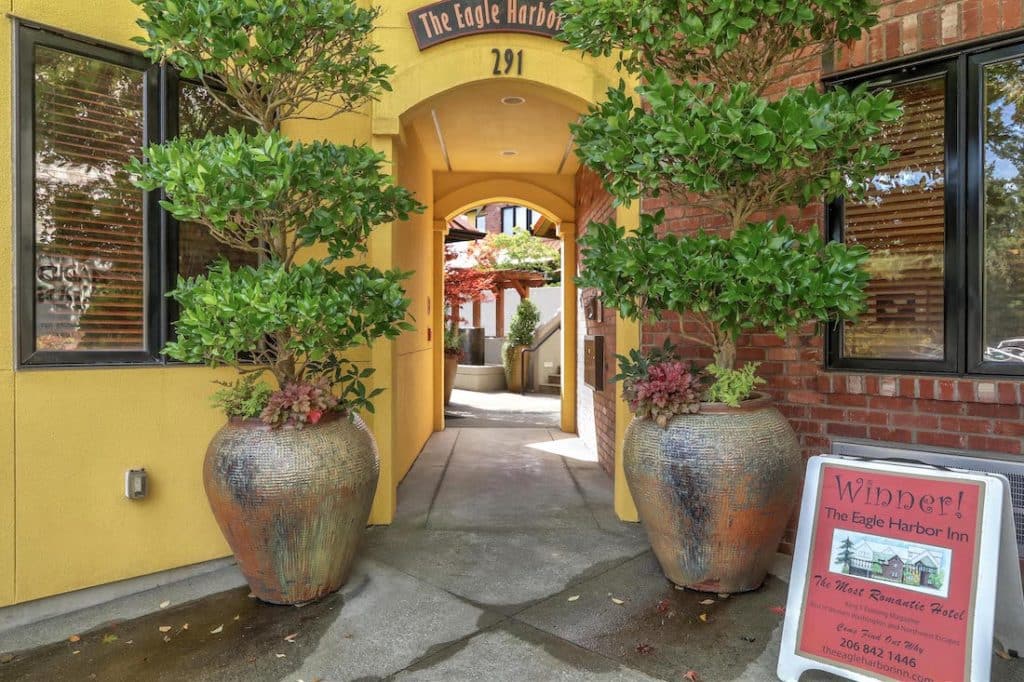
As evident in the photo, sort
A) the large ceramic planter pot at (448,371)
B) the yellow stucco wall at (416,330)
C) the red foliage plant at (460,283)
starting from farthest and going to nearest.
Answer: the red foliage plant at (460,283)
the large ceramic planter pot at (448,371)
the yellow stucco wall at (416,330)

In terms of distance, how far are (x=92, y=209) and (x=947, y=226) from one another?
404 cm

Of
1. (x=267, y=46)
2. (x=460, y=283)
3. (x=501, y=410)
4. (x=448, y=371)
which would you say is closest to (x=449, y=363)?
(x=448, y=371)

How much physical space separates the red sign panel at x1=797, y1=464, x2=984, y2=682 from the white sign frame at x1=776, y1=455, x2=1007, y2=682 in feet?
0.05

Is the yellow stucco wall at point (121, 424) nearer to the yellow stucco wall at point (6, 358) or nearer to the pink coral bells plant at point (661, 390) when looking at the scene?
the yellow stucco wall at point (6, 358)

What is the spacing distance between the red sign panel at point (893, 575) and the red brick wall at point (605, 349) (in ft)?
7.82

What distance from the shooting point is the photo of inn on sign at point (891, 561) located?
6.63ft

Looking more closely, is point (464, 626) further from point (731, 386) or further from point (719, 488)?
point (731, 386)

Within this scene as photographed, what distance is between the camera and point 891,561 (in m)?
2.10

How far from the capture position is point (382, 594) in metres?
2.90

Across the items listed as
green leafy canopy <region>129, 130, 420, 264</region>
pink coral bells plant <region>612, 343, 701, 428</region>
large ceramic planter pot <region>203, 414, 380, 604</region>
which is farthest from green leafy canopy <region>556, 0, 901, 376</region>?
large ceramic planter pot <region>203, 414, 380, 604</region>

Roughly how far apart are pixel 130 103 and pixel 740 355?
11.2 ft

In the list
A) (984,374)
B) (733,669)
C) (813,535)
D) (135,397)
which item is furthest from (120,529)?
(984,374)

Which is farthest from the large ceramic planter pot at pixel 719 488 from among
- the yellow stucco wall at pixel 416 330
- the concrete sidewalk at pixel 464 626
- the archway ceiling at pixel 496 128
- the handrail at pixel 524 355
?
the handrail at pixel 524 355

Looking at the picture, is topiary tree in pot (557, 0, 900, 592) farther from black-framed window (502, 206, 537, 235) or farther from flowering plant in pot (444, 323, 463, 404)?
black-framed window (502, 206, 537, 235)
